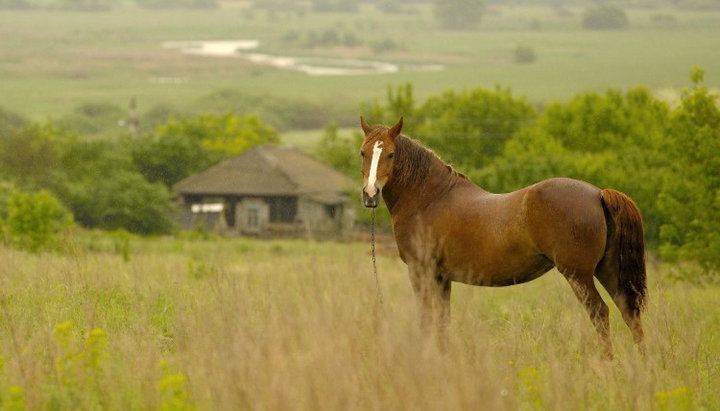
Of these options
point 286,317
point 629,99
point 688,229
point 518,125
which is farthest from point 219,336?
point 518,125

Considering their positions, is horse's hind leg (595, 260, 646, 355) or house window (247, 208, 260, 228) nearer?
horse's hind leg (595, 260, 646, 355)

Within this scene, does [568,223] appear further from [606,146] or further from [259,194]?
[259,194]

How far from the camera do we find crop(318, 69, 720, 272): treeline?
2297cm

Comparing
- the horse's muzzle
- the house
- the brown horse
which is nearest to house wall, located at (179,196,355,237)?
the house

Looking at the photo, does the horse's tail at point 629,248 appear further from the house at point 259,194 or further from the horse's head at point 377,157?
the house at point 259,194

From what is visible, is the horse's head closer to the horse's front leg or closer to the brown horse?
the brown horse

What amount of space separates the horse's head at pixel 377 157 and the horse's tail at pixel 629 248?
178cm

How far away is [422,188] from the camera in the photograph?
11.0 m

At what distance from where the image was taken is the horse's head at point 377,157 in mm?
10516

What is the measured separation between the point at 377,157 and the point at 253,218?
67199 mm

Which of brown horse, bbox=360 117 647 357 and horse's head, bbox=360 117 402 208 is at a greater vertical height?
horse's head, bbox=360 117 402 208

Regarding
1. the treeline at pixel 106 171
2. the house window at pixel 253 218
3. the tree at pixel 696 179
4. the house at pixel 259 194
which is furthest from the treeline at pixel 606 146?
the treeline at pixel 106 171

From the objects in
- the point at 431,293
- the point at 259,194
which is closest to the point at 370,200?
the point at 431,293

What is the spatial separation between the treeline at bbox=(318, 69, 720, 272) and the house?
5.25 m
